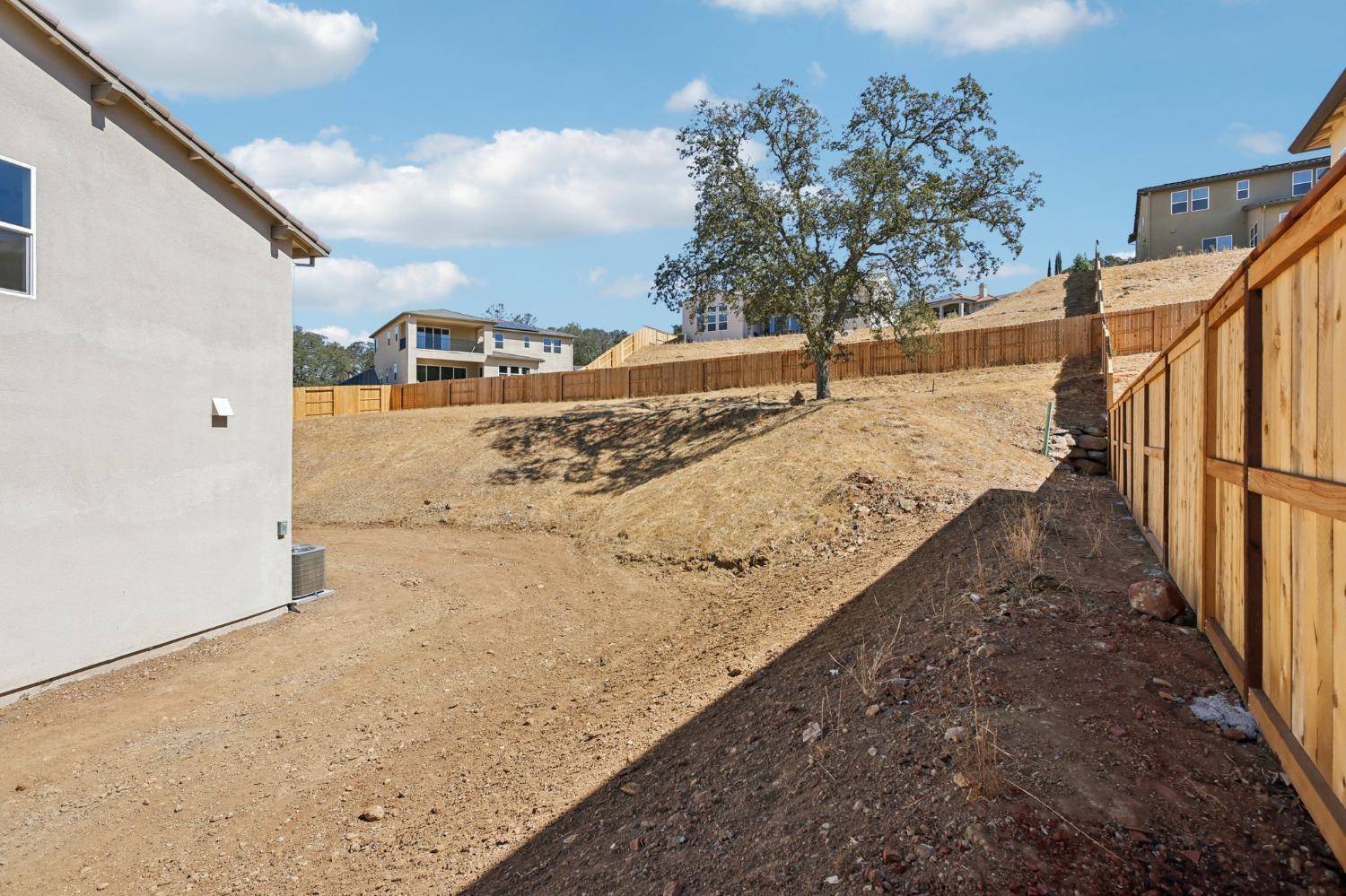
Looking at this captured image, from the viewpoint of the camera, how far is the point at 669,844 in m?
3.94

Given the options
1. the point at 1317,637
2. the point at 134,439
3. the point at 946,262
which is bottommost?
the point at 1317,637

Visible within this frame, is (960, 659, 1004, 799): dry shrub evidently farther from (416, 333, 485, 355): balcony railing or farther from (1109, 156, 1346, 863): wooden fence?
(416, 333, 485, 355): balcony railing

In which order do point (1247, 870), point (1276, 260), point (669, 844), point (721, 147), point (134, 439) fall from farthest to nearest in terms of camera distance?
point (721, 147), point (134, 439), point (669, 844), point (1276, 260), point (1247, 870)

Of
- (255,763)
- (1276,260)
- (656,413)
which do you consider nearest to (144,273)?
(255,763)

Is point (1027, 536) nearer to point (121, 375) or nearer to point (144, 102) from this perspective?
point (121, 375)

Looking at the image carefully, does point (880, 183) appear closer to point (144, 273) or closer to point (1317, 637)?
point (144, 273)

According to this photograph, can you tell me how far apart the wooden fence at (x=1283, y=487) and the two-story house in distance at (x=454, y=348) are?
43.2m

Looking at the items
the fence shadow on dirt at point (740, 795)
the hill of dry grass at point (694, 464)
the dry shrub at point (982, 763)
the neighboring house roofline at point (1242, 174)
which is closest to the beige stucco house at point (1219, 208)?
the neighboring house roofline at point (1242, 174)

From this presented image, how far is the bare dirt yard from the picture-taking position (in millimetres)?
3115

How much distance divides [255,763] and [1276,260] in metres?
7.88

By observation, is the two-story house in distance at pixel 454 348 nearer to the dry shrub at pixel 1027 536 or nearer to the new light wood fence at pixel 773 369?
the new light wood fence at pixel 773 369

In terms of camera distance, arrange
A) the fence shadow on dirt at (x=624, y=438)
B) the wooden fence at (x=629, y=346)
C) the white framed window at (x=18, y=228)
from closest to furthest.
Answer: the white framed window at (x=18, y=228), the fence shadow on dirt at (x=624, y=438), the wooden fence at (x=629, y=346)

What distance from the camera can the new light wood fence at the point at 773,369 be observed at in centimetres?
2427

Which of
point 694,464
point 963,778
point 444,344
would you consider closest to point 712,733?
point 963,778
